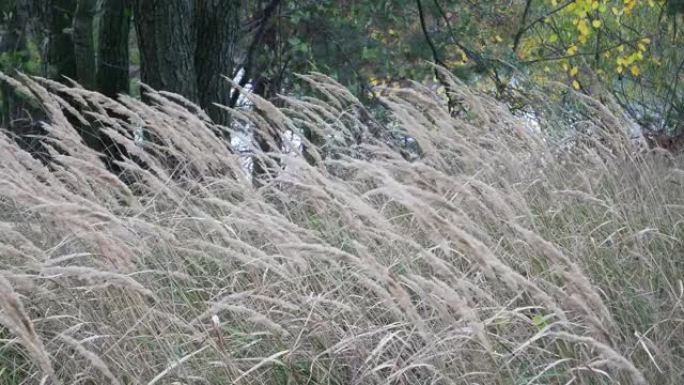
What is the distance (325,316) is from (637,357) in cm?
89

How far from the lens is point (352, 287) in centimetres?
331

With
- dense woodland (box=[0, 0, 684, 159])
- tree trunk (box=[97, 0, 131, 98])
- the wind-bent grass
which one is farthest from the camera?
tree trunk (box=[97, 0, 131, 98])

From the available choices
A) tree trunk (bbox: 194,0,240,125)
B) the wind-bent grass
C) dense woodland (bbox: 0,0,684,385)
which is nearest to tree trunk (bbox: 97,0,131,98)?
tree trunk (bbox: 194,0,240,125)

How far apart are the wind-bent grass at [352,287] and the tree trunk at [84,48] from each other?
3732 mm

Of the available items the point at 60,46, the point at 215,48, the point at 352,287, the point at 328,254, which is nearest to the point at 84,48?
the point at 60,46

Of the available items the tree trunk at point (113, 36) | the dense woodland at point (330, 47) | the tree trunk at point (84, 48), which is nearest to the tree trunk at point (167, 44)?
the dense woodland at point (330, 47)

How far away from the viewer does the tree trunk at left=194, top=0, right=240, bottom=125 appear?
6.59 metres

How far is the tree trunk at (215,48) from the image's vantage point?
659 cm

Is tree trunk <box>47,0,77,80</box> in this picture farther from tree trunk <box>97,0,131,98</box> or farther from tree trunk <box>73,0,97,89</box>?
tree trunk <box>97,0,131,98</box>

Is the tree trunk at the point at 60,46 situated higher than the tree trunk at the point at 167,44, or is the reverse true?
the tree trunk at the point at 167,44

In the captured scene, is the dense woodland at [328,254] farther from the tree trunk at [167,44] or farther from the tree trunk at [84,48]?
the tree trunk at [84,48]

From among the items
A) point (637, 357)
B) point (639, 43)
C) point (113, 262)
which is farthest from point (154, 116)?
point (639, 43)

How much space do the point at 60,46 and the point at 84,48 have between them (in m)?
0.68

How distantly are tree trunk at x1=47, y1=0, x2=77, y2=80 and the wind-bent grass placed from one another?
4448mm
